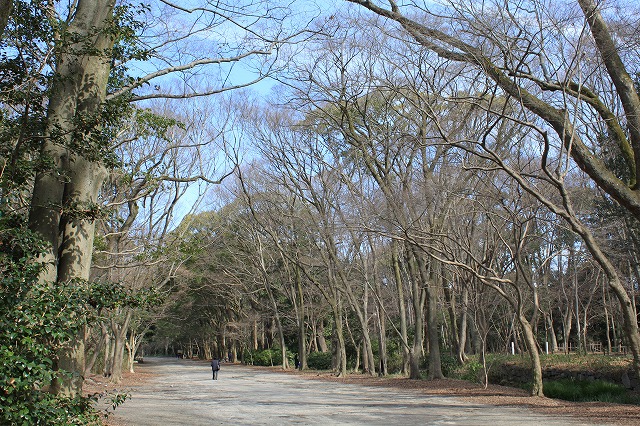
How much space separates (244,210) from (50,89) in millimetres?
24912

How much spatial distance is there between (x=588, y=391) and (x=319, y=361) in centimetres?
2408

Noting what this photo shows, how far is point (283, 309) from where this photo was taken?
41.2m

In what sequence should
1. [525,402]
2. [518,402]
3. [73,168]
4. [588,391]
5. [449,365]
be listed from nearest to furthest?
[73,168]
[525,402]
[518,402]
[588,391]
[449,365]

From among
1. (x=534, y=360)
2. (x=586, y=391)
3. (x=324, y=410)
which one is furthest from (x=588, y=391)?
(x=324, y=410)

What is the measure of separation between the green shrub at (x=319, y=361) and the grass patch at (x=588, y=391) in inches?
841

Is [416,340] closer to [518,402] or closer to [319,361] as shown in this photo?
[518,402]

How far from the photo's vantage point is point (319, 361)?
3669 cm

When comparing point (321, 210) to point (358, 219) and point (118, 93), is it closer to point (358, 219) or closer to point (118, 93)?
point (358, 219)

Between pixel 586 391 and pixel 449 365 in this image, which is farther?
pixel 449 365

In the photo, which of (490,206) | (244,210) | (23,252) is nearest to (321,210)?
(244,210)

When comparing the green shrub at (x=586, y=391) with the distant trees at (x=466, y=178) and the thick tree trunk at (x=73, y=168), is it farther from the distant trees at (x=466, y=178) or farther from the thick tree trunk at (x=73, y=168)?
the thick tree trunk at (x=73, y=168)

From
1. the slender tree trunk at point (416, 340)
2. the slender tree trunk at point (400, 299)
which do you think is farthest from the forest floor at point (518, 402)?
the slender tree trunk at point (400, 299)

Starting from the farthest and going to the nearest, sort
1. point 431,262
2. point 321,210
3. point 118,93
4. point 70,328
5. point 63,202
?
point 321,210 < point 431,262 < point 118,93 < point 63,202 < point 70,328

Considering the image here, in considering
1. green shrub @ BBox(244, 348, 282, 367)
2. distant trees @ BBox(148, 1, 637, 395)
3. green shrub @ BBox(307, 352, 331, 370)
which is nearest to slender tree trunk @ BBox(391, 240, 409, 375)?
distant trees @ BBox(148, 1, 637, 395)
